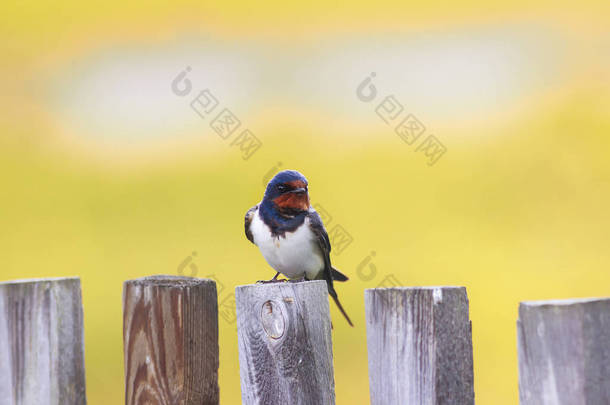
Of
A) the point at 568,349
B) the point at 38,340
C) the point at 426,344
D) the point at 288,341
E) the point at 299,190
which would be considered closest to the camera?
the point at 568,349

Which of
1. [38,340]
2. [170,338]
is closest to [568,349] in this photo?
[170,338]

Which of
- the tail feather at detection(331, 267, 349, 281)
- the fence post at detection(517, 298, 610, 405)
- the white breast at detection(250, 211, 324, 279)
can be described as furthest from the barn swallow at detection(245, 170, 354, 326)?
the fence post at detection(517, 298, 610, 405)

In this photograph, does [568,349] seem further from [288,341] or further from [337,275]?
[337,275]

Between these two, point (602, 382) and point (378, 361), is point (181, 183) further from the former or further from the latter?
point (602, 382)

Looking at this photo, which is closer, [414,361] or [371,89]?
[414,361]

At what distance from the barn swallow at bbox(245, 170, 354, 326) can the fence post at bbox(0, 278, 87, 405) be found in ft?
5.05

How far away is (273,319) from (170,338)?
30 centimetres

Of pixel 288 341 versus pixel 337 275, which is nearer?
pixel 288 341

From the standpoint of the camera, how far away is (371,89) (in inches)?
283

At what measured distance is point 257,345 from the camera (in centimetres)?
217

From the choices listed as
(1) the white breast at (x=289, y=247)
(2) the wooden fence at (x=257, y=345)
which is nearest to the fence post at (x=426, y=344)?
(2) the wooden fence at (x=257, y=345)

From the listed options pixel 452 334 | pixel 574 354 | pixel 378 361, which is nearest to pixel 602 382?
pixel 574 354

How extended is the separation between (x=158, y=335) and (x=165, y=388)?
0.49ft

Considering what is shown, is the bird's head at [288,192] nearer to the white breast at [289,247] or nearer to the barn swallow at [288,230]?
the barn swallow at [288,230]
